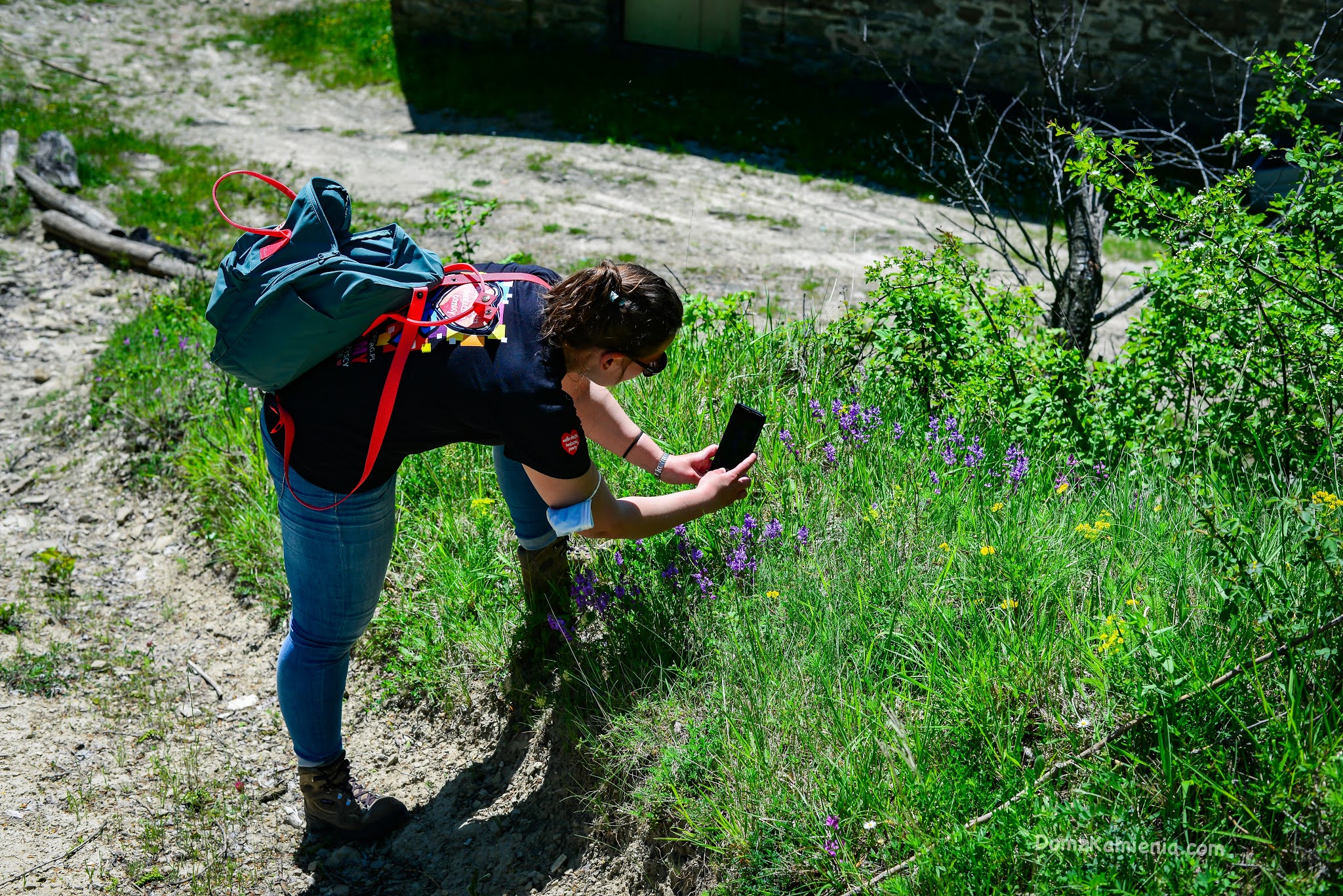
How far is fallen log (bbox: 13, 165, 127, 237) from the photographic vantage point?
7.20 metres

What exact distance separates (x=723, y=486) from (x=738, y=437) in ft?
1.05

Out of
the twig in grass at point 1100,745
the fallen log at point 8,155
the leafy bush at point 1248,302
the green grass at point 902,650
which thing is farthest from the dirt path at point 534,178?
the twig in grass at point 1100,745

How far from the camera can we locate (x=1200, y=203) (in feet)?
11.2

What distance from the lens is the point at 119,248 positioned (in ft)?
22.2

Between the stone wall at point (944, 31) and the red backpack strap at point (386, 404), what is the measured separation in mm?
7189

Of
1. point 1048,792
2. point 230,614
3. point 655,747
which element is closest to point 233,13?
point 230,614

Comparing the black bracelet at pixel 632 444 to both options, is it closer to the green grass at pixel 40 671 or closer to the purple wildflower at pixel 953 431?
the purple wildflower at pixel 953 431

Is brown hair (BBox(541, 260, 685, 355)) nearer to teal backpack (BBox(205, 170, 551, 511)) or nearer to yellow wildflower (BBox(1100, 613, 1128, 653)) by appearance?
teal backpack (BBox(205, 170, 551, 511))

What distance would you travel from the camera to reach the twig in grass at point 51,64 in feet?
34.5

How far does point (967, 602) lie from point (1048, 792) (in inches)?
26.7

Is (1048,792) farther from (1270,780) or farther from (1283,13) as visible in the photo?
(1283,13)

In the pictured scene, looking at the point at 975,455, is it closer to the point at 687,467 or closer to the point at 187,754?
the point at 687,467

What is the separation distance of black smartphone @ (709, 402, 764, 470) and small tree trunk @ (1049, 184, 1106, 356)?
2.19 m

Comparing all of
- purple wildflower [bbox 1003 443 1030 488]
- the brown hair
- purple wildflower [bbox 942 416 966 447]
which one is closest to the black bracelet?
the brown hair
